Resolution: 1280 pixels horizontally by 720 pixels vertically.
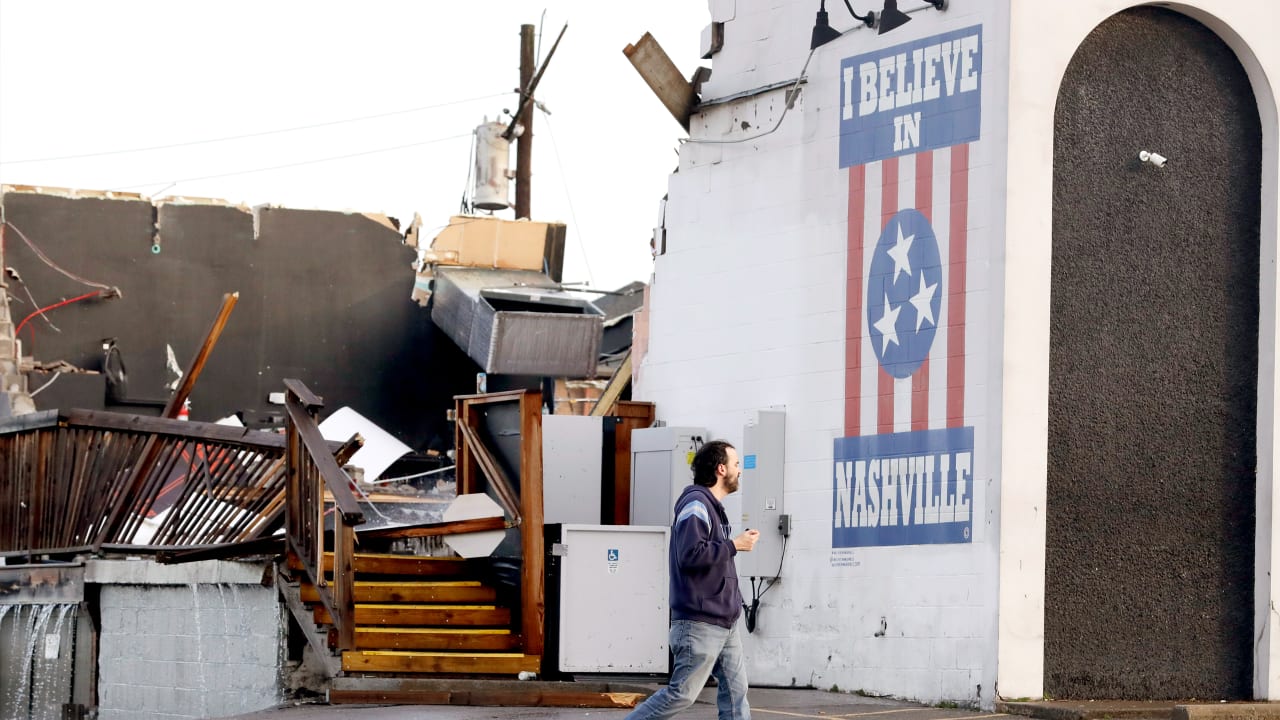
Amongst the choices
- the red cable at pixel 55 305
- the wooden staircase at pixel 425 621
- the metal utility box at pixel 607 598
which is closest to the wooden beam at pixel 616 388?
the wooden staircase at pixel 425 621

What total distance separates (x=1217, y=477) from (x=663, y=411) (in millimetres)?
4588

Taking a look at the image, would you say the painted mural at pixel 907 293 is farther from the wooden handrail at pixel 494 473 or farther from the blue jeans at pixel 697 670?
the blue jeans at pixel 697 670

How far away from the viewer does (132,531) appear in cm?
1401

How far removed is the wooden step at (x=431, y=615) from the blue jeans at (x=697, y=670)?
4.46m

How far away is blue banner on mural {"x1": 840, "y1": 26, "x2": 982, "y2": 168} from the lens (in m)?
12.2

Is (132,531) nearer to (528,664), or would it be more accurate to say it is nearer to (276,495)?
(276,495)

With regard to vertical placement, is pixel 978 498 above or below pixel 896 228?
below

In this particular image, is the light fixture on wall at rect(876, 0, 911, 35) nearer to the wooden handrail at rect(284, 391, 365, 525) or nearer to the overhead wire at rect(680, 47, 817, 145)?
the overhead wire at rect(680, 47, 817, 145)

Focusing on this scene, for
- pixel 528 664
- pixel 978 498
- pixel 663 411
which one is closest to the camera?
pixel 978 498

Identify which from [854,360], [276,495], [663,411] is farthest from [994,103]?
[276,495]

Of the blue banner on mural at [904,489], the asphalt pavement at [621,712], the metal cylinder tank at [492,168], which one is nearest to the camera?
the asphalt pavement at [621,712]

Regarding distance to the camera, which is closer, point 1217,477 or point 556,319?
point 1217,477

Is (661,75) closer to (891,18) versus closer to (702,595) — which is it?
(891,18)

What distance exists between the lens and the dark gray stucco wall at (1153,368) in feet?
39.7
